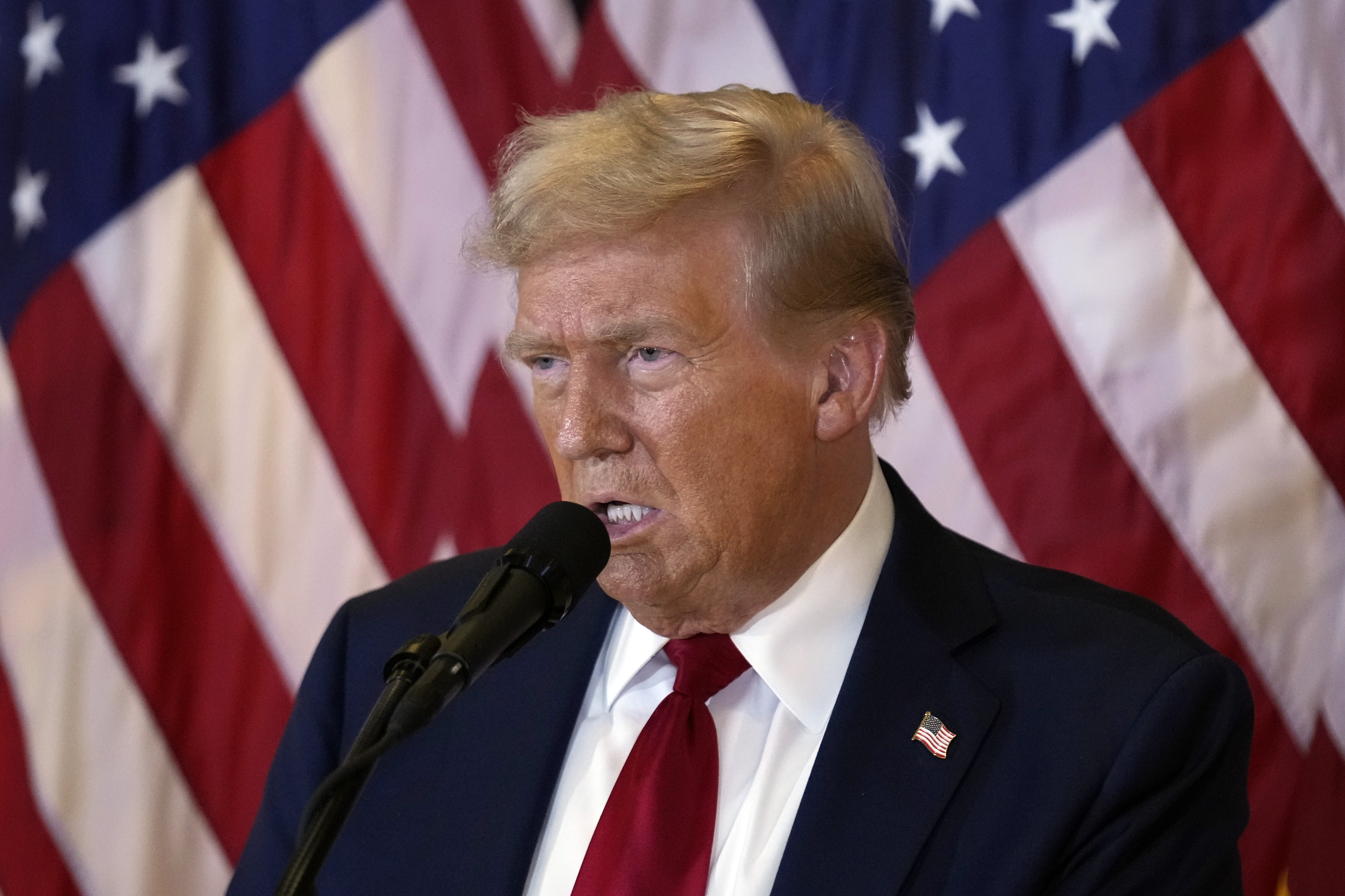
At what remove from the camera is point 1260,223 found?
7.97ft

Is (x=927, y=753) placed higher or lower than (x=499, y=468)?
lower

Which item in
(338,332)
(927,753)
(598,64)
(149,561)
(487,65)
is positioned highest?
(487,65)

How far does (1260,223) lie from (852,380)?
108cm

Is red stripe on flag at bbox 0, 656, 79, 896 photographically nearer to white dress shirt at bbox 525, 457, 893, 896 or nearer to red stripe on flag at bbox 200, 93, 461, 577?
red stripe on flag at bbox 200, 93, 461, 577

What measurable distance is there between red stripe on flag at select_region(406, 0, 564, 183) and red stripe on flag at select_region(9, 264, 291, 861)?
2.87ft

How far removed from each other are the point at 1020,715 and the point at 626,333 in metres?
0.65

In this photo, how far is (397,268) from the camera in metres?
2.80

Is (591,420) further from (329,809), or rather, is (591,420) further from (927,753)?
(329,809)

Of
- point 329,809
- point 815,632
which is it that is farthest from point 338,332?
point 329,809

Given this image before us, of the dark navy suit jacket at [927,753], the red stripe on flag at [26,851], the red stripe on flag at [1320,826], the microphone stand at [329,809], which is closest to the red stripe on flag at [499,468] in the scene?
the dark navy suit jacket at [927,753]

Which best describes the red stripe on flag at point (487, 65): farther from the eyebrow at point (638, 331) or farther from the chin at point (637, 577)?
the chin at point (637, 577)

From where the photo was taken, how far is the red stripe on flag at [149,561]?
280 cm

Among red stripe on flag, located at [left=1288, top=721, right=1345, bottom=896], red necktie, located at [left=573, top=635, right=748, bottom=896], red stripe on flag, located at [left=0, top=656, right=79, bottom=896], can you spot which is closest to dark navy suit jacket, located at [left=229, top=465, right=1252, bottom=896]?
red necktie, located at [left=573, top=635, right=748, bottom=896]

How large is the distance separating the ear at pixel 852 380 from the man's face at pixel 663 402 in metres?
0.09
